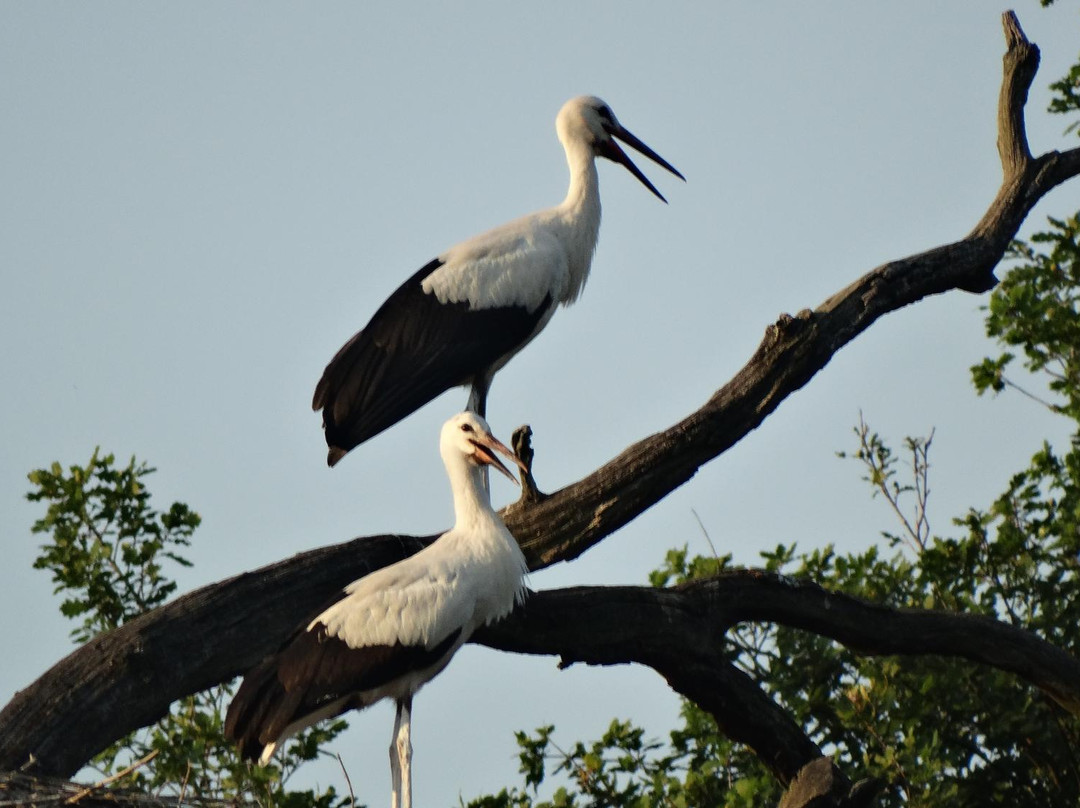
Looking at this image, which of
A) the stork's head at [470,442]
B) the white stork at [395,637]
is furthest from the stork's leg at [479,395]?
the white stork at [395,637]

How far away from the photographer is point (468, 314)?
27.0 feet

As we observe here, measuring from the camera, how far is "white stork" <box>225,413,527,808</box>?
6.29 meters

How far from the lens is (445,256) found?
27.9 feet

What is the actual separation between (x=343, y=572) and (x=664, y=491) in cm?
125

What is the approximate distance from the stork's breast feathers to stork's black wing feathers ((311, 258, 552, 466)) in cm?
4

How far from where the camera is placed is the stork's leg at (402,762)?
6.74 m

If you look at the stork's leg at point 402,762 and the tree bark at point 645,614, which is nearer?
the tree bark at point 645,614

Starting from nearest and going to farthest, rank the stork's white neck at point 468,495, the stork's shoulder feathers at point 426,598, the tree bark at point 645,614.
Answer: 1. the tree bark at point 645,614
2. the stork's shoulder feathers at point 426,598
3. the stork's white neck at point 468,495

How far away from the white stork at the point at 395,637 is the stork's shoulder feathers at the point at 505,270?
1475mm

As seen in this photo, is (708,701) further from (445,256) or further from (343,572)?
(445,256)

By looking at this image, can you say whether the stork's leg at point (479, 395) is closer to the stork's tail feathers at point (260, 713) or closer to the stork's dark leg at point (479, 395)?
the stork's dark leg at point (479, 395)

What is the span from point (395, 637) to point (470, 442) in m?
0.96

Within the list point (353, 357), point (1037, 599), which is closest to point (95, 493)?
point (353, 357)

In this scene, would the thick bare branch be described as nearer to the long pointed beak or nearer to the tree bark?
the tree bark
